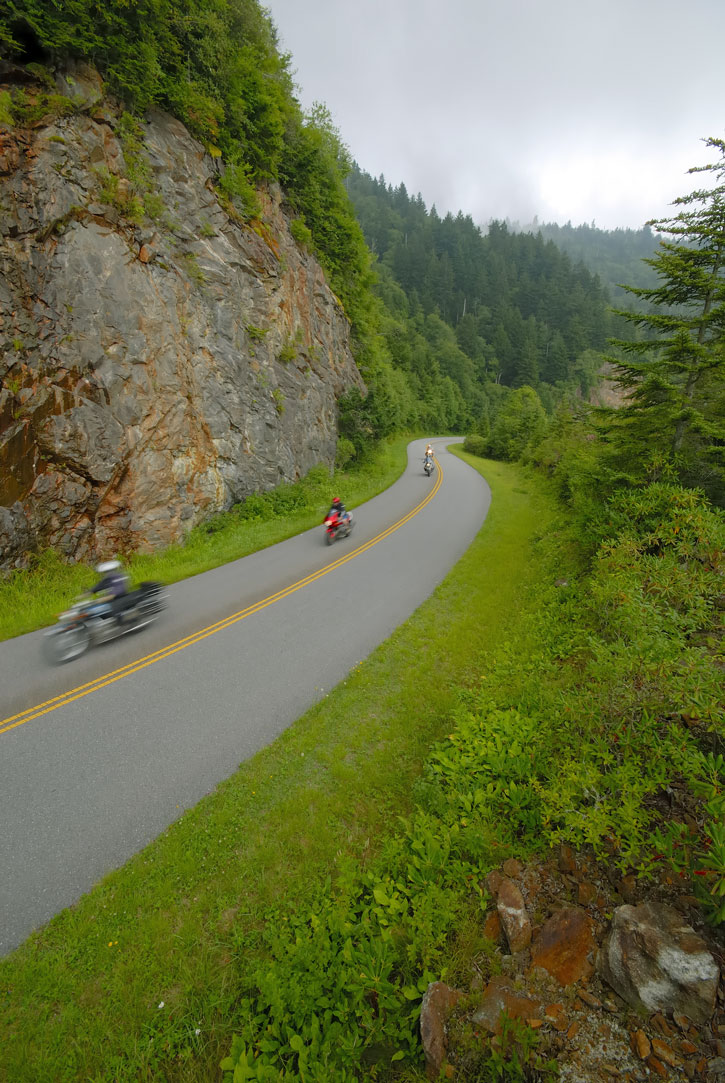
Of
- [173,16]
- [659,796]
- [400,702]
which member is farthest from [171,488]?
[173,16]

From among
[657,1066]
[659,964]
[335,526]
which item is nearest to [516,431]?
[335,526]

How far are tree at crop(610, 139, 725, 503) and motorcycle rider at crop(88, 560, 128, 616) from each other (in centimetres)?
1165

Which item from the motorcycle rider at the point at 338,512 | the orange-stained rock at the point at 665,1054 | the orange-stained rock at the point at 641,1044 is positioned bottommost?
the orange-stained rock at the point at 641,1044

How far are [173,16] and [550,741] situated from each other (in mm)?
23804

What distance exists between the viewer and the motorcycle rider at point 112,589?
8.95 meters

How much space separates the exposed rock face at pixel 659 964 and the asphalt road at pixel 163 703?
465 cm

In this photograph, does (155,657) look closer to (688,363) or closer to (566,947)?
(566,947)

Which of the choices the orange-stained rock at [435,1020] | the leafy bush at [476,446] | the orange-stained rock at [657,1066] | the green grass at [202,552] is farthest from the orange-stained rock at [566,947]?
the leafy bush at [476,446]

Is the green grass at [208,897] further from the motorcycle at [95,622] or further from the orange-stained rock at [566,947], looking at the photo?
the motorcycle at [95,622]

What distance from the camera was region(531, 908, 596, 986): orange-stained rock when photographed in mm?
3334

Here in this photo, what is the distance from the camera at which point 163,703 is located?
23.5 feet

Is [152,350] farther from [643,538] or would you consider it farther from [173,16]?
[643,538]

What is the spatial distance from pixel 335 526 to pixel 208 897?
11.9 meters

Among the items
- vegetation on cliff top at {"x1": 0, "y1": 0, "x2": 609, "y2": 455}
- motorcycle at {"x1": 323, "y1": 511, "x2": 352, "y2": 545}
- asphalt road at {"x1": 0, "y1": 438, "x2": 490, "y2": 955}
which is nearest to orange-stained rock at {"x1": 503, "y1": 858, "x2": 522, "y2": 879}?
asphalt road at {"x1": 0, "y1": 438, "x2": 490, "y2": 955}
